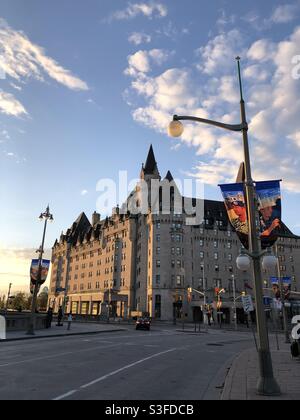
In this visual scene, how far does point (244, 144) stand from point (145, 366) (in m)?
8.97

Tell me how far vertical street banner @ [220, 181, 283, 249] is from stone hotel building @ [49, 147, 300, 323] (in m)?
68.9

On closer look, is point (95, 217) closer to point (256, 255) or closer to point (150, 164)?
point (150, 164)

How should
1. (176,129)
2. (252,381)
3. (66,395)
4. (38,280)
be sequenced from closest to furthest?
(66,395)
(252,381)
(176,129)
(38,280)

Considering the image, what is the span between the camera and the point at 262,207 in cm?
1172

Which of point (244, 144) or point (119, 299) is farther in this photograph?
point (119, 299)

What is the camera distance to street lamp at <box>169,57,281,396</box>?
30.4ft

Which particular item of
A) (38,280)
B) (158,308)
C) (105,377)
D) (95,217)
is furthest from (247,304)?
(95,217)

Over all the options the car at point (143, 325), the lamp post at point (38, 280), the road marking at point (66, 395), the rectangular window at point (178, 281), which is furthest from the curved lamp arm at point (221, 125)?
the rectangular window at point (178, 281)

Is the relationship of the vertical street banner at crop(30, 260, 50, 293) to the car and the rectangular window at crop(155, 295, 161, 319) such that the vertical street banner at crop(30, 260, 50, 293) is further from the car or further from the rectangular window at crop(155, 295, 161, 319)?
the rectangular window at crop(155, 295, 161, 319)

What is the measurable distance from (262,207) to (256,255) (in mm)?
1982

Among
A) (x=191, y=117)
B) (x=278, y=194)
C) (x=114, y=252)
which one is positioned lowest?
(x=278, y=194)
